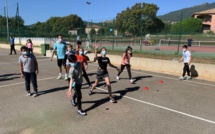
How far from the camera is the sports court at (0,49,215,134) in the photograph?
15.5ft

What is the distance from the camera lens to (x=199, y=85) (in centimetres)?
915

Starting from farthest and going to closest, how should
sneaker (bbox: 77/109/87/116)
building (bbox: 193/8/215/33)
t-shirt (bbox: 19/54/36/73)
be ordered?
building (bbox: 193/8/215/33) → t-shirt (bbox: 19/54/36/73) → sneaker (bbox: 77/109/87/116)

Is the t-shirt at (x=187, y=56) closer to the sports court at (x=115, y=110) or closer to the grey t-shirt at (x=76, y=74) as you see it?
the sports court at (x=115, y=110)

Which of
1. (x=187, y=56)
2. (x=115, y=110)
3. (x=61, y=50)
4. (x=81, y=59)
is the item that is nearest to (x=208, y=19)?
(x=187, y=56)

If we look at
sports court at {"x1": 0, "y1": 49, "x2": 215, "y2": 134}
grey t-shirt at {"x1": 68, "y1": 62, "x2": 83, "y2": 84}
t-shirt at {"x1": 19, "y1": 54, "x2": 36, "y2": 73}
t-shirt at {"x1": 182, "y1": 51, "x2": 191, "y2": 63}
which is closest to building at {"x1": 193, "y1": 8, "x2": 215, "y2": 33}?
t-shirt at {"x1": 182, "y1": 51, "x2": 191, "y2": 63}

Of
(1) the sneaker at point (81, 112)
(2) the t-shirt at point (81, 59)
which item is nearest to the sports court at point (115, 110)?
(1) the sneaker at point (81, 112)

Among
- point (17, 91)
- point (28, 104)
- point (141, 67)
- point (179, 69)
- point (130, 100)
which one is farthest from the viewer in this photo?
point (141, 67)

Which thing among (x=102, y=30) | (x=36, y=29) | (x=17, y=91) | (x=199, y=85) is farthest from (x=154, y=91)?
(x=36, y=29)

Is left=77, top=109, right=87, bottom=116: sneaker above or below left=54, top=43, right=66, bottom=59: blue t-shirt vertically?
below

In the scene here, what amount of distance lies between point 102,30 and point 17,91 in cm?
1528

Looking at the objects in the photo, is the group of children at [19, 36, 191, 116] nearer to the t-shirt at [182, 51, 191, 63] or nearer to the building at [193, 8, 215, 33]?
the t-shirt at [182, 51, 191, 63]

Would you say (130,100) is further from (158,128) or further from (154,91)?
(158,128)

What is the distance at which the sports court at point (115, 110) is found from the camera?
473cm

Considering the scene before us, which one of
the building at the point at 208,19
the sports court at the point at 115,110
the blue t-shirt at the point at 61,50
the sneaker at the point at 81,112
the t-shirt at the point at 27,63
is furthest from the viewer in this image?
the building at the point at 208,19
